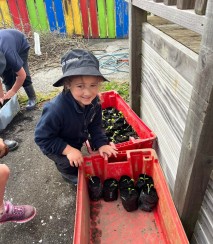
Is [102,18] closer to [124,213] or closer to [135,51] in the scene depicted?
[135,51]

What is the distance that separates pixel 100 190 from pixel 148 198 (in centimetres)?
41

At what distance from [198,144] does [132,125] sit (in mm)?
1644

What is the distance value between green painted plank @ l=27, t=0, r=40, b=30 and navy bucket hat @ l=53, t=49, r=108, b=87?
235 inches

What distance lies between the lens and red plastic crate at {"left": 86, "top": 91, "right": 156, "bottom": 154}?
223 cm

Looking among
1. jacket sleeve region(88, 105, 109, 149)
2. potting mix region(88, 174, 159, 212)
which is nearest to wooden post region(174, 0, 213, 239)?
potting mix region(88, 174, 159, 212)

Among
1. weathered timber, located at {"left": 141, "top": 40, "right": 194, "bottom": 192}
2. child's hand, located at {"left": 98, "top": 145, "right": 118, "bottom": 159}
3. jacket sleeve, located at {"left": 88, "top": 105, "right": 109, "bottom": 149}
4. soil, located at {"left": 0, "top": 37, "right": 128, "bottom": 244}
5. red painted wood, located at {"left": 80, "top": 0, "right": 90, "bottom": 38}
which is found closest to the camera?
weathered timber, located at {"left": 141, "top": 40, "right": 194, "bottom": 192}

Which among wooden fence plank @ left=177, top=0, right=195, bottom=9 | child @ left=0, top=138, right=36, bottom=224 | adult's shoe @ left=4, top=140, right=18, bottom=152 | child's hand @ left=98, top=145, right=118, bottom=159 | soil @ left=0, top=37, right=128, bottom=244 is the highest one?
wooden fence plank @ left=177, top=0, right=195, bottom=9

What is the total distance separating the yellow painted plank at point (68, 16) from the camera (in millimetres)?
6629

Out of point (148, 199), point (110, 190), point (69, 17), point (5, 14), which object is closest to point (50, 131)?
point (110, 190)

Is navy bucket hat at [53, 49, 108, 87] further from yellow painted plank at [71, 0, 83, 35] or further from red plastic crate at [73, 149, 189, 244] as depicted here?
yellow painted plank at [71, 0, 83, 35]

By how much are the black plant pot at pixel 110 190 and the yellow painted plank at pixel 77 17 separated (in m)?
5.94

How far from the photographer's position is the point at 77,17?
6758 millimetres

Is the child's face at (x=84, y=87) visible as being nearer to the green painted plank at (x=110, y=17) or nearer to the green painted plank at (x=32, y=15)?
the green painted plank at (x=110, y=17)

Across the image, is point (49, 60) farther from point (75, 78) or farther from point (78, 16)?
Answer: point (75, 78)
